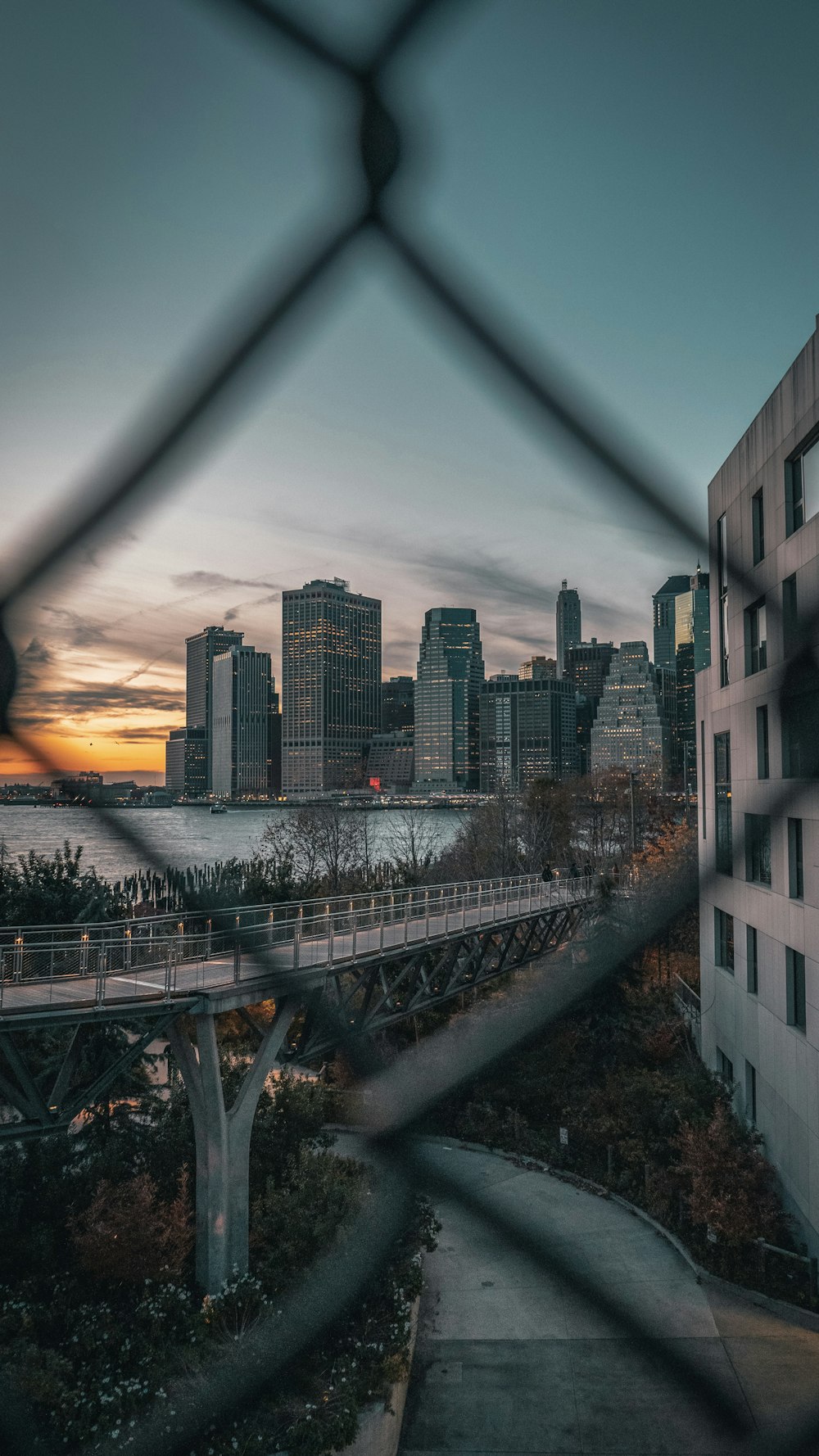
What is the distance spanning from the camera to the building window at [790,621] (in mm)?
1031

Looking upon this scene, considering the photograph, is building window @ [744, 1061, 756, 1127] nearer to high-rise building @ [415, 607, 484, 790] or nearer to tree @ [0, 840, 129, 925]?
high-rise building @ [415, 607, 484, 790]

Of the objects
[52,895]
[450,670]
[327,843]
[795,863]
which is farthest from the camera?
[327,843]

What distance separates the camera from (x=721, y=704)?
607cm

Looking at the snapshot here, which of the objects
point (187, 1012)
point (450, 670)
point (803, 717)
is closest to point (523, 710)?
point (450, 670)

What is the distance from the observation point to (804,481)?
17.1 feet

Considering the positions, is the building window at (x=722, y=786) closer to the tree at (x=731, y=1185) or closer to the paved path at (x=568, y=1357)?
the tree at (x=731, y=1185)

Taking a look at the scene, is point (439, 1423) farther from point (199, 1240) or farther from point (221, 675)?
point (221, 675)

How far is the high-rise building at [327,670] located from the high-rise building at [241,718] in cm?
12

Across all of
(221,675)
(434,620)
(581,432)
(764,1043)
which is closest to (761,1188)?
(764,1043)

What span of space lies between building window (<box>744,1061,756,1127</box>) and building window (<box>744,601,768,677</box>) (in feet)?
37.9

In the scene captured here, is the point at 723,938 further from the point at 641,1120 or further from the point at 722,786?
the point at 722,786

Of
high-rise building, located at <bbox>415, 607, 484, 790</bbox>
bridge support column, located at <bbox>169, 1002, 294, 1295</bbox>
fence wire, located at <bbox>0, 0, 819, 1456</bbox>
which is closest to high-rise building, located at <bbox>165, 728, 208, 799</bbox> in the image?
fence wire, located at <bbox>0, 0, 819, 1456</bbox>

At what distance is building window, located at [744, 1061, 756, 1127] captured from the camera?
1212 cm

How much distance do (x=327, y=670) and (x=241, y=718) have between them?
1.32 ft
